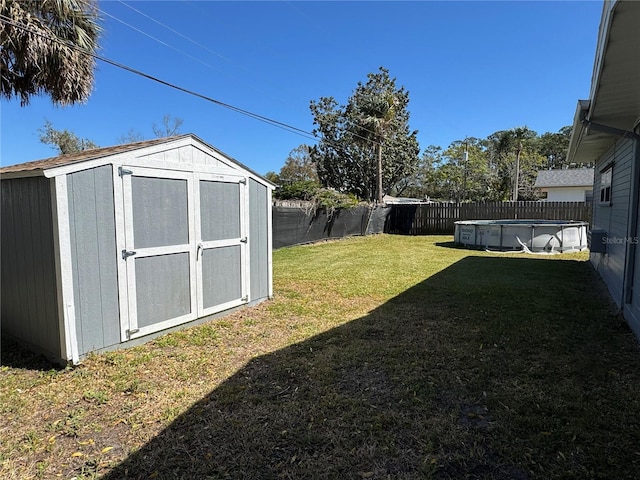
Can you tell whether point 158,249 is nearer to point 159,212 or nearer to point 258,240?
point 159,212

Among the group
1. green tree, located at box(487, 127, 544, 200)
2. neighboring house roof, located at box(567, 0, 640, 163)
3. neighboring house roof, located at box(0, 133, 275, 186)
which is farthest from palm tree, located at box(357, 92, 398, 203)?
neighboring house roof, located at box(0, 133, 275, 186)

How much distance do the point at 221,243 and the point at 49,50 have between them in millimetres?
5339

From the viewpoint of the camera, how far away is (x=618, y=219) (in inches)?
212

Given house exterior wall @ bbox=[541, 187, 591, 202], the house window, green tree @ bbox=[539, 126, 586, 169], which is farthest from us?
green tree @ bbox=[539, 126, 586, 169]

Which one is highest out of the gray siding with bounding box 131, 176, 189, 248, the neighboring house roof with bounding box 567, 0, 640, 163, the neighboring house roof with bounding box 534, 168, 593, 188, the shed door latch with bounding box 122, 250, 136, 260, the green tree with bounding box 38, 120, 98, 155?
the green tree with bounding box 38, 120, 98, 155

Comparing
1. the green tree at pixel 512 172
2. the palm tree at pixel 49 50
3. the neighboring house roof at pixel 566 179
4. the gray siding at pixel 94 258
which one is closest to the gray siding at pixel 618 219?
the gray siding at pixel 94 258

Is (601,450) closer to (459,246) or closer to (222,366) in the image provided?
(222,366)

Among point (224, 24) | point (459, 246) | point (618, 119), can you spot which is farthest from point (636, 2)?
point (459, 246)

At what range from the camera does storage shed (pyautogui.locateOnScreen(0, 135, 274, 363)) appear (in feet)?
10.6

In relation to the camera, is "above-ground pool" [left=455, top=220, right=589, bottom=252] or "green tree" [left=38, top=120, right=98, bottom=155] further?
"green tree" [left=38, top=120, right=98, bottom=155]

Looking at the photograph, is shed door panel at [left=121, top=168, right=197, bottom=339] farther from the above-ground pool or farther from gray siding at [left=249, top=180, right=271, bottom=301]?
the above-ground pool

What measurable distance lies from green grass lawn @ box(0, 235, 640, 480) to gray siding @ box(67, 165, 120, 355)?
0.25 metres

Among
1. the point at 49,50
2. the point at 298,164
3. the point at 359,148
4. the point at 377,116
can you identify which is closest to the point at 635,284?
the point at 49,50

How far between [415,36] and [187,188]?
444 inches
